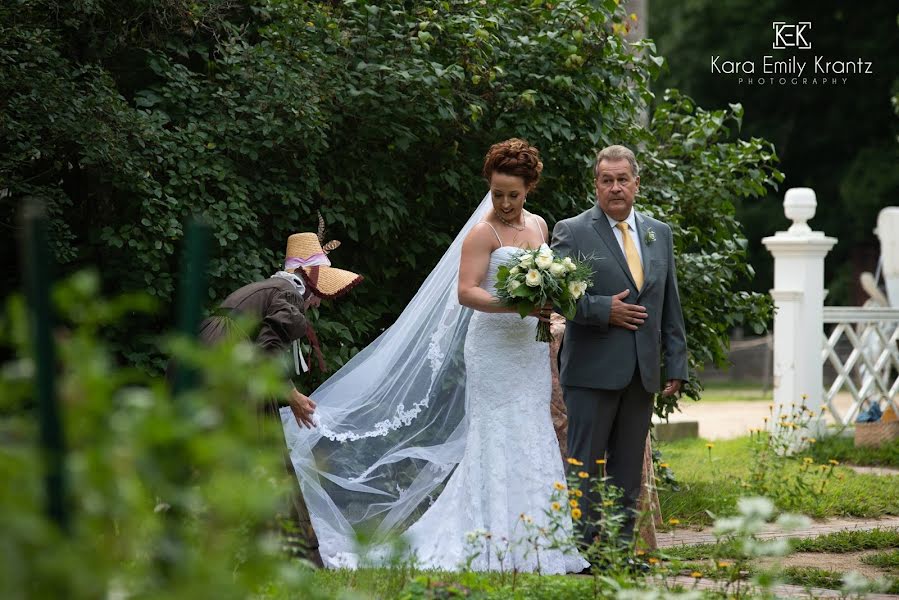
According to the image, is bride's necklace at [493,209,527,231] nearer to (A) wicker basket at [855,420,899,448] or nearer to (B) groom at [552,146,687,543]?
(B) groom at [552,146,687,543]

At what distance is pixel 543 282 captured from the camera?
536cm

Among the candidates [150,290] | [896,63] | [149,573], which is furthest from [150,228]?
[896,63]

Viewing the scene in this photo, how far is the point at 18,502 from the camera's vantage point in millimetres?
1609

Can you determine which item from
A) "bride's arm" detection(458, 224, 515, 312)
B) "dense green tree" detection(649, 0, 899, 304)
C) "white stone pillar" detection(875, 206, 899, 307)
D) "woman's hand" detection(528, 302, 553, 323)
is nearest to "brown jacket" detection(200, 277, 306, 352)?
"bride's arm" detection(458, 224, 515, 312)

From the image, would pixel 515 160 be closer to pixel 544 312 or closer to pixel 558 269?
pixel 558 269

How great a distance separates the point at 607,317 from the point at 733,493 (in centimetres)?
221

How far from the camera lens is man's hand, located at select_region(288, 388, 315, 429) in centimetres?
562

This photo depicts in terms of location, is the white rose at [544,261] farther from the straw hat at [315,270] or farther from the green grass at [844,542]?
the green grass at [844,542]

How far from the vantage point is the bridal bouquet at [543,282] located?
17.6ft

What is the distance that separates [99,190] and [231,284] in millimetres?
894

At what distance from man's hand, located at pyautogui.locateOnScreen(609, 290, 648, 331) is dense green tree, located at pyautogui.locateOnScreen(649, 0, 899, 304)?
20.4 m

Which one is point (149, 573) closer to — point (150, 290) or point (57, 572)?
point (57, 572)

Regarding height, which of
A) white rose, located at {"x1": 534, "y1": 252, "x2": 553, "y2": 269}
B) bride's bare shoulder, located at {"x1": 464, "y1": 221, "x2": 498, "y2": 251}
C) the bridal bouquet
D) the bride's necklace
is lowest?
the bridal bouquet

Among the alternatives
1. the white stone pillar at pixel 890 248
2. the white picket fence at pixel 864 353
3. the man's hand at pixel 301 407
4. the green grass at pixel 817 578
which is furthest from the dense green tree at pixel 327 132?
the white stone pillar at pixel 890 248
